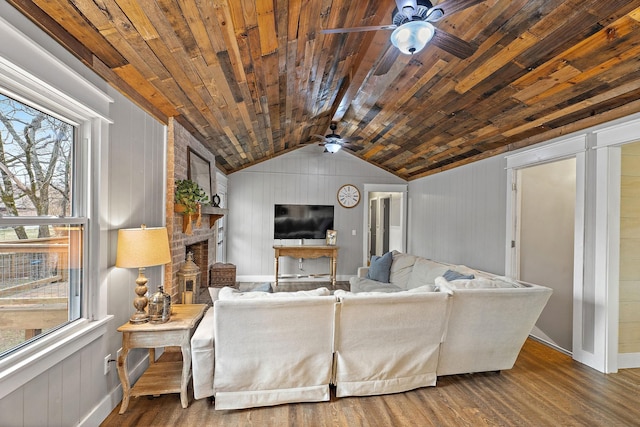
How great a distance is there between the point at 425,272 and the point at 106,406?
3.34m

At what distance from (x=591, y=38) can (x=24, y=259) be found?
11.9ft

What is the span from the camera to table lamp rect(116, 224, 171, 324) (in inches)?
85.4

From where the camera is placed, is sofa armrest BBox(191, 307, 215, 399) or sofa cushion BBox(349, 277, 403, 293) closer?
sofa armrest BBox(191, 307, 215, 399)

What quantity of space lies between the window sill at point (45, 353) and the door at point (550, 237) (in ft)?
14.2

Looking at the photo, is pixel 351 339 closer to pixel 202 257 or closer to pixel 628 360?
pixel 628 360

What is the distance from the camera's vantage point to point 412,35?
1.85 m

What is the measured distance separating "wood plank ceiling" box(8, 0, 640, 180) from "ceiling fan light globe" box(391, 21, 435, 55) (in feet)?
0.47

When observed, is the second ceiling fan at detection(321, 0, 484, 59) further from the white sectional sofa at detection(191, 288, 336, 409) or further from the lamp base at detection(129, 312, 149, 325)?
the lamp base at detection(129, 312, 149, 325)

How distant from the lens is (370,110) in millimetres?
4551

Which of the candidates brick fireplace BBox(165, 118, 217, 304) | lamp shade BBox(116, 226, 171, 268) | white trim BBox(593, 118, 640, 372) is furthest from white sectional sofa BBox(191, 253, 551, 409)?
brick fireplace BBox(165, 118, 217, 304)

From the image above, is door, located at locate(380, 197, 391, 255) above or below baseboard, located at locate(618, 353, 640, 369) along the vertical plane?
above

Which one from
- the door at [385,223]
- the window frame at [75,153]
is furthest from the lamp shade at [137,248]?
the door at [385,223]

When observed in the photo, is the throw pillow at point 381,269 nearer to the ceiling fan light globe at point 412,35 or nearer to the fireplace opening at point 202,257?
the fireplace opening at point 202,257

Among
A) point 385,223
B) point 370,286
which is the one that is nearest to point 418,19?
point 370,286
